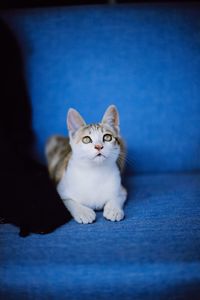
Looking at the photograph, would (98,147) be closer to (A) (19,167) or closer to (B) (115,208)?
(B) (115,208)

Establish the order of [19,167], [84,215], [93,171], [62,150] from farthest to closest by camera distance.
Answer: [62,150] → [19,167] → [93,171] → [84,215]

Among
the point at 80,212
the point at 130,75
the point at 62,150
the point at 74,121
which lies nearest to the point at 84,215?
the point at 80,212

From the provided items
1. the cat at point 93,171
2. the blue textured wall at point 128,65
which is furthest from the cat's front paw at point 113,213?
the blue textured wall at point 128,65

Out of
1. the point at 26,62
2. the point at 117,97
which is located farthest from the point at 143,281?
the point at 26,62

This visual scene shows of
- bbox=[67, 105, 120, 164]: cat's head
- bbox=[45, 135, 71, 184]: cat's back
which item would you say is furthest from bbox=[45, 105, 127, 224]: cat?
bbox=[45, 135, 71, 184]: cat's back

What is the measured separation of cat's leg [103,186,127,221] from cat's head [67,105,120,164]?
0.15 m

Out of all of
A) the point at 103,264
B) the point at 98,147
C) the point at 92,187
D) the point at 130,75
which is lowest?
the point at 103,264

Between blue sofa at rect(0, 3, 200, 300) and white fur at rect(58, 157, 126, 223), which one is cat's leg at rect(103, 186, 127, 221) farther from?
blue sofa at rect(0, 3, 200, 300)

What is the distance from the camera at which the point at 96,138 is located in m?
1.28

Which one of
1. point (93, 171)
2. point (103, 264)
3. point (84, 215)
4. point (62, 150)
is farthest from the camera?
point (62, 150)

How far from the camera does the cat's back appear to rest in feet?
5.05

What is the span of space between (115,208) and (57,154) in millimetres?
515

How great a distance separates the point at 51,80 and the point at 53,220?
30.3 inches

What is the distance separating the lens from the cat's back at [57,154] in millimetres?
1540
